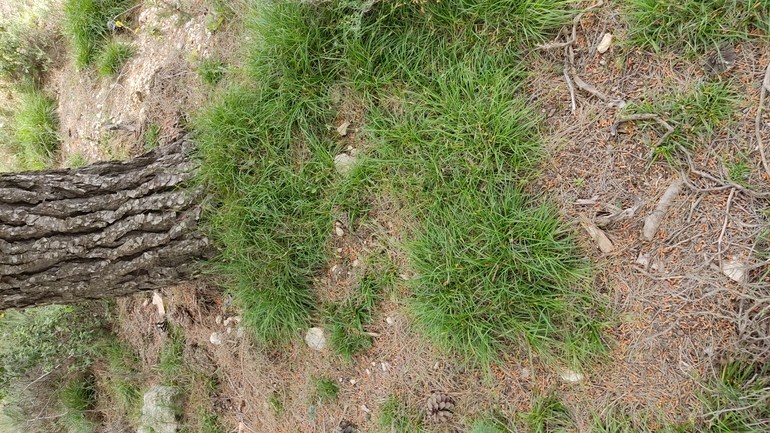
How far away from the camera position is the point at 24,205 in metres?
2.27

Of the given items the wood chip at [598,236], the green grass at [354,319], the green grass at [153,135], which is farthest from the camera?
the green grass at [153,135]

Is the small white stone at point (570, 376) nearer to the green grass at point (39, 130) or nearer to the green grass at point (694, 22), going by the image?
the green grass at point (694, 22)

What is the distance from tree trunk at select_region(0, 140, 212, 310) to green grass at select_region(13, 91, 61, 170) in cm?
223

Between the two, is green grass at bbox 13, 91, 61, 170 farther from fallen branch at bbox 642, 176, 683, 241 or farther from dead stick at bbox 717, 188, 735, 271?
dead stick at bbox 717, 188, 735, 271

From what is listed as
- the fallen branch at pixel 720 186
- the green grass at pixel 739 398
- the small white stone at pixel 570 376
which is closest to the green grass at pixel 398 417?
the small white stone at pixel 570 376

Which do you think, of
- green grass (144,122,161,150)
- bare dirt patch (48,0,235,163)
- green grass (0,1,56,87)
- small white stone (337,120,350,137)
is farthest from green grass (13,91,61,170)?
small white stone (337,120,350,137)

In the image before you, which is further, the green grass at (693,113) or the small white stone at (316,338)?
the small white stone at (316,338)

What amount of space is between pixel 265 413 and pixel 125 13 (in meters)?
3.14

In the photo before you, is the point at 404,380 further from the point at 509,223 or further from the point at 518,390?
the point at 509,223

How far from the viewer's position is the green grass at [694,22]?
1.90m

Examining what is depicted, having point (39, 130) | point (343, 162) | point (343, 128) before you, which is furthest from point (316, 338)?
point (39, 130)

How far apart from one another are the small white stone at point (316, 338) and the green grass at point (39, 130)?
3148mm

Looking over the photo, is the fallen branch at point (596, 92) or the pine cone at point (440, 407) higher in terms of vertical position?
the fallen branch at point (596, 92)

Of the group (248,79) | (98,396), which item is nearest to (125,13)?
(248,79)
